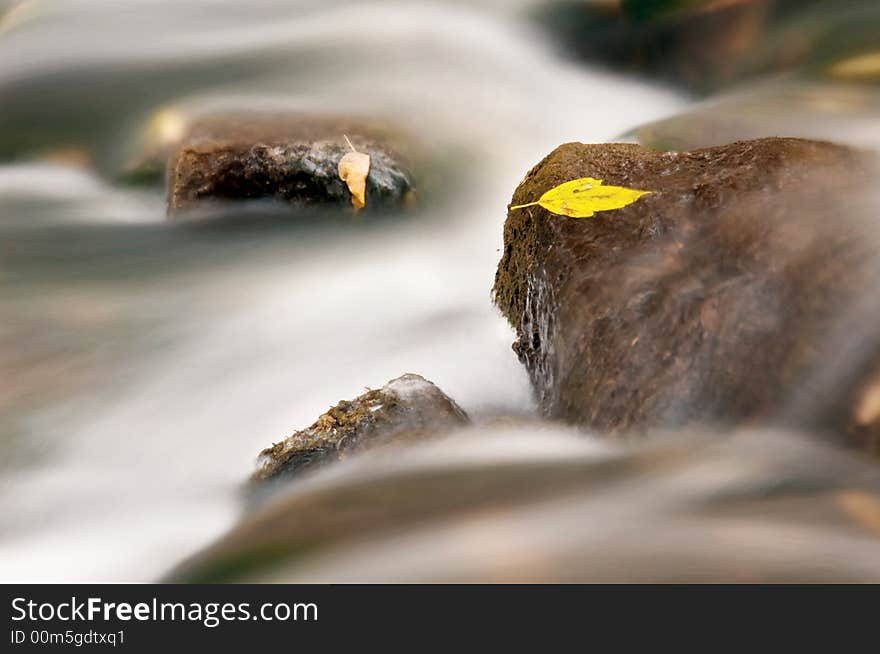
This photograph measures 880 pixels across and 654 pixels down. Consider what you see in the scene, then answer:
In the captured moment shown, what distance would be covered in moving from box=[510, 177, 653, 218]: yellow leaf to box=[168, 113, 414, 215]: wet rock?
198 centimetres

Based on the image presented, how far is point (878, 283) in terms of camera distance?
8.27 ft

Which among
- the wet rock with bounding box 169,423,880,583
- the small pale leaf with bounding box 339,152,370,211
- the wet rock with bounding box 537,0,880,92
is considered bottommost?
the wet rock with bounding box 169,423,880,583

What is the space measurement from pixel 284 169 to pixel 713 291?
2.83 meters

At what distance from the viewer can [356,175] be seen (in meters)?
4.90

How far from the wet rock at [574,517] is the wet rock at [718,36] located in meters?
3.41

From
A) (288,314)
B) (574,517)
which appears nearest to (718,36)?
(288,314)

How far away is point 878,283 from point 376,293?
2.34 meters

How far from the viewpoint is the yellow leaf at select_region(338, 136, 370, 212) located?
16.1ft

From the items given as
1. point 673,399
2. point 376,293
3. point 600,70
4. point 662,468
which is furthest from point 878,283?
point 600,70

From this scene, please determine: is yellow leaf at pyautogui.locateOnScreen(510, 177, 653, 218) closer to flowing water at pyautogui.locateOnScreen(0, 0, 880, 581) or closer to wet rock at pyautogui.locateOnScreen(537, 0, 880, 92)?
flowing water at pyautogui.locateOnScreen(0, 0, 880, 581)

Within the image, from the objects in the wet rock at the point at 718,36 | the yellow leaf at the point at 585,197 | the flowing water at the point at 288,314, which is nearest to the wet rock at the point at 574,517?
the flowing water at the point at 288,314

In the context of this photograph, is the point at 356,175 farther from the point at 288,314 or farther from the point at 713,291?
the point at 713,291

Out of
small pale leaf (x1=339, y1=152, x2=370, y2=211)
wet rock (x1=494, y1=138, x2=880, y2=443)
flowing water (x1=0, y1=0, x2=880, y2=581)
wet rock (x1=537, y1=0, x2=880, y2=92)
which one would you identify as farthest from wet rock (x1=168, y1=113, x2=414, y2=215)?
wet rock (x1=537, y1=0, x2=880, y2=92)

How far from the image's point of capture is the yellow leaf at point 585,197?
293 cm
